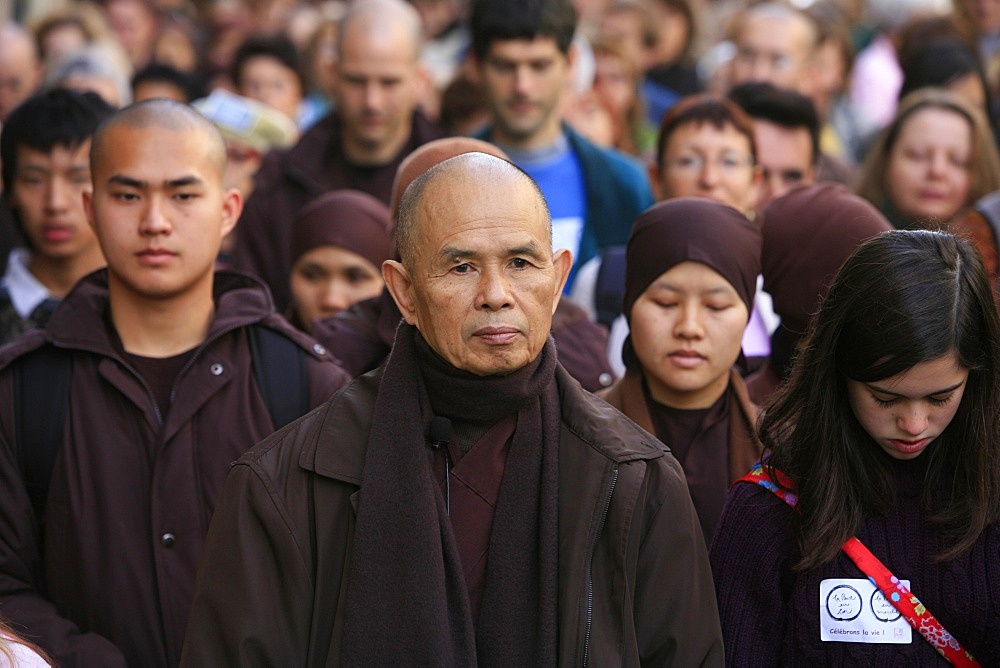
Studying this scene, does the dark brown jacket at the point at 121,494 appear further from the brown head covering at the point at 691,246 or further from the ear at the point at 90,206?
the brown head covering at the point at 691,246

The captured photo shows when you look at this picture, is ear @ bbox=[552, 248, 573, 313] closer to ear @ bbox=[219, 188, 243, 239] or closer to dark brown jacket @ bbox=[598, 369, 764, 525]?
dark brown jacket @ bbox=[598, 369, 764, 525]

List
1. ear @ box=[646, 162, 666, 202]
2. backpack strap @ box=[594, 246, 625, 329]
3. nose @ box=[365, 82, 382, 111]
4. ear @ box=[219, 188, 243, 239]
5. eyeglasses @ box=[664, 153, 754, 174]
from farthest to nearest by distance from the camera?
nose @ box=[365, 82, 382, 111] → ear @ box=[646, 162, 666, 202] → eyeglasses @ box=[664, 153, 754, 174] → backpack strap @ box=[594, 246, 625, 329] → ear @ box=[219, 188, 243, 239]

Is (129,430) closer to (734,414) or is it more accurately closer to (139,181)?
(139,181)

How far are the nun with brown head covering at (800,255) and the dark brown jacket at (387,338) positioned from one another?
0.52 meters

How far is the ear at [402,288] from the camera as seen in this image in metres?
3.42

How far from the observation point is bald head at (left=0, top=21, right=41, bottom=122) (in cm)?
893

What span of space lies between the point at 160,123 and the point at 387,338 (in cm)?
96

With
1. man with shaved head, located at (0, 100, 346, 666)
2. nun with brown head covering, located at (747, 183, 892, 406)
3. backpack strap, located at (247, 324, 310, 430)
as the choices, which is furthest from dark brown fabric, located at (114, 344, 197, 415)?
nun with brown head covering, located at (747, 183, 892, 406)

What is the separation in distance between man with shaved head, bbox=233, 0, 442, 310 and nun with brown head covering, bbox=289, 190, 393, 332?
3.14 feet

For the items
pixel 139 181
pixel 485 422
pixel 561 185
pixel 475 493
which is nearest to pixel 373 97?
pixel 561 185

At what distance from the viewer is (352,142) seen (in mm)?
7156

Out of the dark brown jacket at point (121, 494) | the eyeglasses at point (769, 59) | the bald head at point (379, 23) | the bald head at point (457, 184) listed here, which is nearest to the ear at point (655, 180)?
the bald head at point (379, 23)

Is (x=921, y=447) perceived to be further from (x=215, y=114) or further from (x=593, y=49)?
(x=593, y=49)

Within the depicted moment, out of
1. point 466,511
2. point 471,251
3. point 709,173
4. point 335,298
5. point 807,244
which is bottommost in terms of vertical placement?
point 466,511
